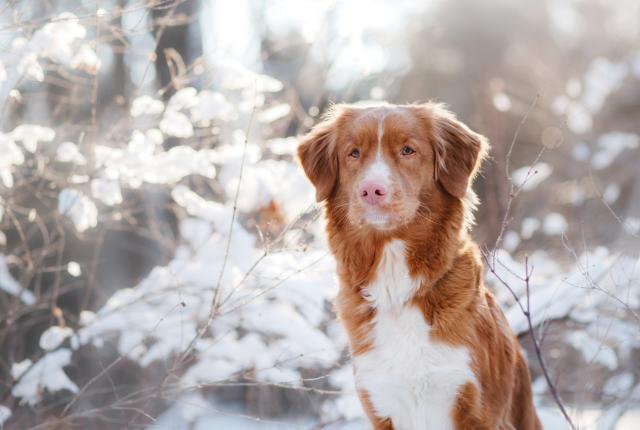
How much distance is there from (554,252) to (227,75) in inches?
168

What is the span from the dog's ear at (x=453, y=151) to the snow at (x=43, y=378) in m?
2.47

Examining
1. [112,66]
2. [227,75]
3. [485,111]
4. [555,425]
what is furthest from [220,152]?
[485,111]

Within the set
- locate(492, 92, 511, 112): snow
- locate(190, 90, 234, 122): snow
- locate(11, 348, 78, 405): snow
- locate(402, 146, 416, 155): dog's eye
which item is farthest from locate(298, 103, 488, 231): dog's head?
locate(492, 92, 511, 112): snow

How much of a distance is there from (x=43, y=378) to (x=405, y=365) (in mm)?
2291

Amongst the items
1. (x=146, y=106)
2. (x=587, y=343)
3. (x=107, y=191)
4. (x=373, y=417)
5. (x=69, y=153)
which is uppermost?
(x=146, y=106)

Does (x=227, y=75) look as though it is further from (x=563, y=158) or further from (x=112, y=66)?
(x=563, y=158)

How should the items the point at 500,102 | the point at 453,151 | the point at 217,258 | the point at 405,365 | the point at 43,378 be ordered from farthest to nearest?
the point at 500,102, the point at 217,258, the point at 43,378, the point at 453,151, the point at 405,365

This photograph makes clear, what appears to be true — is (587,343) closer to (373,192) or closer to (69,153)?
(373,192)

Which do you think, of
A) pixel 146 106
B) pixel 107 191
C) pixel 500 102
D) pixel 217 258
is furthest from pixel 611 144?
pixel 107 191

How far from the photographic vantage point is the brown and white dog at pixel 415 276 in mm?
3184

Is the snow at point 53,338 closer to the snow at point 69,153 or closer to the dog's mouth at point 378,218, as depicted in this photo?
the snow at point 69,153

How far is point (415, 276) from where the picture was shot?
340 centimetres

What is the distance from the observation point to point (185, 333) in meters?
4.79

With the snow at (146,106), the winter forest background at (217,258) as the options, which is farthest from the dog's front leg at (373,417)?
the snow at (146,106)
